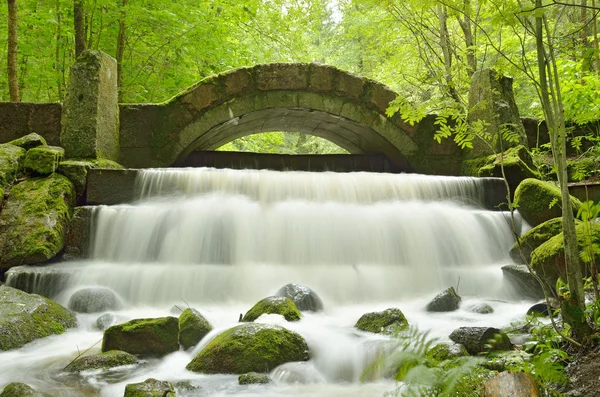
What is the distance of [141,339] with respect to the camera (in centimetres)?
386

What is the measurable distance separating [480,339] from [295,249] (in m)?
3.36

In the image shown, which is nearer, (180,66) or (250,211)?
(250,211)

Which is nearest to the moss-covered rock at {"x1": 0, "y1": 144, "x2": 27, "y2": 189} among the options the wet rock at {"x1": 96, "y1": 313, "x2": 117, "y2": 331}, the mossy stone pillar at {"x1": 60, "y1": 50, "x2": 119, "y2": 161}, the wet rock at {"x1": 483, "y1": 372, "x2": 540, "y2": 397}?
the mossy stone pillar at {"x1": 60, "y1": 50, "x2": 119, "y2": 161}

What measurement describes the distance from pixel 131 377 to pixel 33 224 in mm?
3463

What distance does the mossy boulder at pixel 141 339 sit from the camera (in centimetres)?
384

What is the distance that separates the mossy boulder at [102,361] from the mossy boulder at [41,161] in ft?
13.3

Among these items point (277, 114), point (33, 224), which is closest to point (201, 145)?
point (277, 114)

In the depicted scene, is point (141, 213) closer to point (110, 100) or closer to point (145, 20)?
point (110, 100)

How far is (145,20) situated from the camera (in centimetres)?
1034

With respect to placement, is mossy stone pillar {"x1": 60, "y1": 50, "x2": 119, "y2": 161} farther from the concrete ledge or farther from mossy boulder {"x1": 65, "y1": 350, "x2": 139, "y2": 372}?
mossy boulder {"x1": 65, "y1": 350, "x2": 139, "y2": 372}

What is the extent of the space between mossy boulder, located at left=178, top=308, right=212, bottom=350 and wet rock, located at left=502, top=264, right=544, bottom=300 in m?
3.53

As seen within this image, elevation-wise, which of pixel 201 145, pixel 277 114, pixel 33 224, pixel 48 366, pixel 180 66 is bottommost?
pixel 48 366

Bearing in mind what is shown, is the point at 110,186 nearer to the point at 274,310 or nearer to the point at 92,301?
the point at 92,301

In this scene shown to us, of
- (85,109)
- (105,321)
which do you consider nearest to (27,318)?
(105,321)
